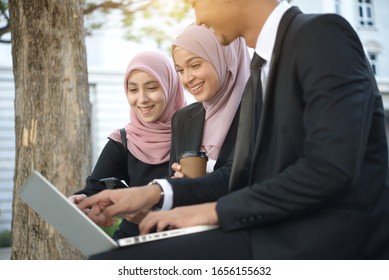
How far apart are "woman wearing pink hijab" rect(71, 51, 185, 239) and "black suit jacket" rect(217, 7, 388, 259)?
4.84 feet

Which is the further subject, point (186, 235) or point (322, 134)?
point (186, 235)

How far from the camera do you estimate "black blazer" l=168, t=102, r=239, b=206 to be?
6.06ft

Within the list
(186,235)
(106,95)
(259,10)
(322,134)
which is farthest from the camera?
(106,95)

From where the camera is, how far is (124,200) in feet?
5.42

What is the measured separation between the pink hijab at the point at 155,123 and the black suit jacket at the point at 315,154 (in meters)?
1.49

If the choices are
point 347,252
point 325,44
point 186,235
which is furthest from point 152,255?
point 325,44

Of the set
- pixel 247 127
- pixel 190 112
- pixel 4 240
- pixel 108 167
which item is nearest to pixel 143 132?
pixel 108 167

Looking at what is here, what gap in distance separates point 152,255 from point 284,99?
489 mm

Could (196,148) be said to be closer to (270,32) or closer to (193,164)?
(193,164)

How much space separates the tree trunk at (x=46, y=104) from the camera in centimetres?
380

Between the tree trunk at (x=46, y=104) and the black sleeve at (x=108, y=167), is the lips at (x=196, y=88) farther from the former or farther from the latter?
the tree trunk at (x=46, y=104)

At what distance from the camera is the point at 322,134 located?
135 centimetres

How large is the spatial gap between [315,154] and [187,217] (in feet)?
1.12
